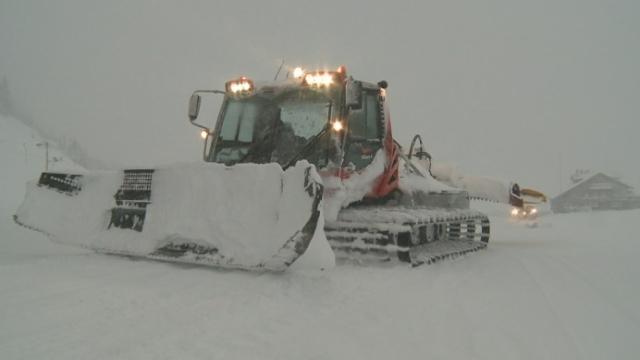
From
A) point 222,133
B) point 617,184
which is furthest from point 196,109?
point 617,184

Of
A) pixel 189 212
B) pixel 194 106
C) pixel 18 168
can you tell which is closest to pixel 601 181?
pixel 18 168

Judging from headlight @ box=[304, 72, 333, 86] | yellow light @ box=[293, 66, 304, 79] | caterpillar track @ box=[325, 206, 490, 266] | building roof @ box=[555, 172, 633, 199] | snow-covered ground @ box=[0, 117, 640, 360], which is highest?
building roof @ box=[555, 172, 633, 199]

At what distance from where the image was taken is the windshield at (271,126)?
6.65 m

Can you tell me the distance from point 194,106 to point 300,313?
4851 millimetres

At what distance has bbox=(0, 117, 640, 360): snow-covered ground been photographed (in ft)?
8.79

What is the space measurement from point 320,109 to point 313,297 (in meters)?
3.36

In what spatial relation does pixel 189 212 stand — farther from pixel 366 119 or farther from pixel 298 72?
pixel 298 72

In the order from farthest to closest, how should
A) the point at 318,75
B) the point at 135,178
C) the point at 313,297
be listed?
1. the point at 318,75
2. the point at 135,178
3. the point at 313,297

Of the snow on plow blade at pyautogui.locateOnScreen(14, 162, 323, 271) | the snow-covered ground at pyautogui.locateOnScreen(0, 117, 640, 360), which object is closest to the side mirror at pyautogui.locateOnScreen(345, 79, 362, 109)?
the snow on plow blade at pyautogui.locateOnScreen(14, 162, 323, 271)

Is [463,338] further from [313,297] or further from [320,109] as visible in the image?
[320,109]

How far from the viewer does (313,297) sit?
3977mm

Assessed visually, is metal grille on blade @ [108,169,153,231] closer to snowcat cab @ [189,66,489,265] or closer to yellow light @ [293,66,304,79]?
snowcat cab @ [189,66,489,265]

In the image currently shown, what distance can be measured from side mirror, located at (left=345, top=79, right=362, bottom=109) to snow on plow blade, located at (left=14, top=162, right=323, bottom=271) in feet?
6.03

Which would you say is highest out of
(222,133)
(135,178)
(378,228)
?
(222,133)
